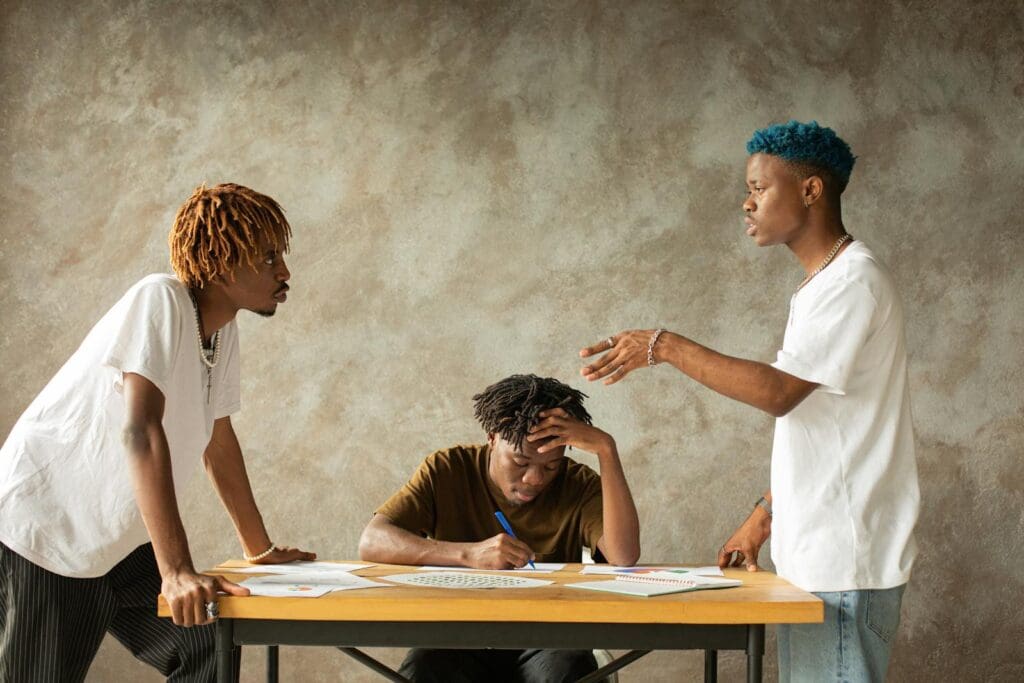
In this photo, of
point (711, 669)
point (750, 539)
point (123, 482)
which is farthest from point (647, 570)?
point (123, 482)

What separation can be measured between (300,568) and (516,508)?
666 mm

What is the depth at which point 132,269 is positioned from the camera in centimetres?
407

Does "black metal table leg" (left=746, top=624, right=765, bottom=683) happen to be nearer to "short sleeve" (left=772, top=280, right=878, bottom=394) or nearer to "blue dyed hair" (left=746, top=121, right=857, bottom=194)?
"short sleeve" (left=772, top=280, right=878, bottom=394)

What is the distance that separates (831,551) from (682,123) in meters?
2.33

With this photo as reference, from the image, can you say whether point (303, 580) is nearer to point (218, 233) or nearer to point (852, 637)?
point (218, 233)

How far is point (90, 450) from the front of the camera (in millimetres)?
2111

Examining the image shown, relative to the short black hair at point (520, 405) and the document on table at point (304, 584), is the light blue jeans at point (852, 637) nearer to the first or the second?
the document on table at point (304, 584)

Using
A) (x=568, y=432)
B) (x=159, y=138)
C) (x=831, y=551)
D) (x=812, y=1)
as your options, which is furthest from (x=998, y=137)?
(x=159, y=138)

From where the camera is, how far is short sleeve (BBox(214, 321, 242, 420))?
7.99 feet

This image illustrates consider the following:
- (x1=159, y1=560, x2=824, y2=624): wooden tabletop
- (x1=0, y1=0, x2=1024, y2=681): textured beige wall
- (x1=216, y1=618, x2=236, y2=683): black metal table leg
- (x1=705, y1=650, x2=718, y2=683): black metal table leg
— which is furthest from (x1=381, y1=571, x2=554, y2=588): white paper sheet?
(x1=0, y1=0, x2=1024, y2=681): textured beige wall

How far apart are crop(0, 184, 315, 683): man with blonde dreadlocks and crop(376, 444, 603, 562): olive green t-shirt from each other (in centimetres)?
76

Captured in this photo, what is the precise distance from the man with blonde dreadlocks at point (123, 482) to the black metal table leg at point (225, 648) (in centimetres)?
4

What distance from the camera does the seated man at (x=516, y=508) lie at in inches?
104

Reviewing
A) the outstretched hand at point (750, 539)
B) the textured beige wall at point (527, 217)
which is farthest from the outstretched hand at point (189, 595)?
the textured beige wall at point (527, 217)
